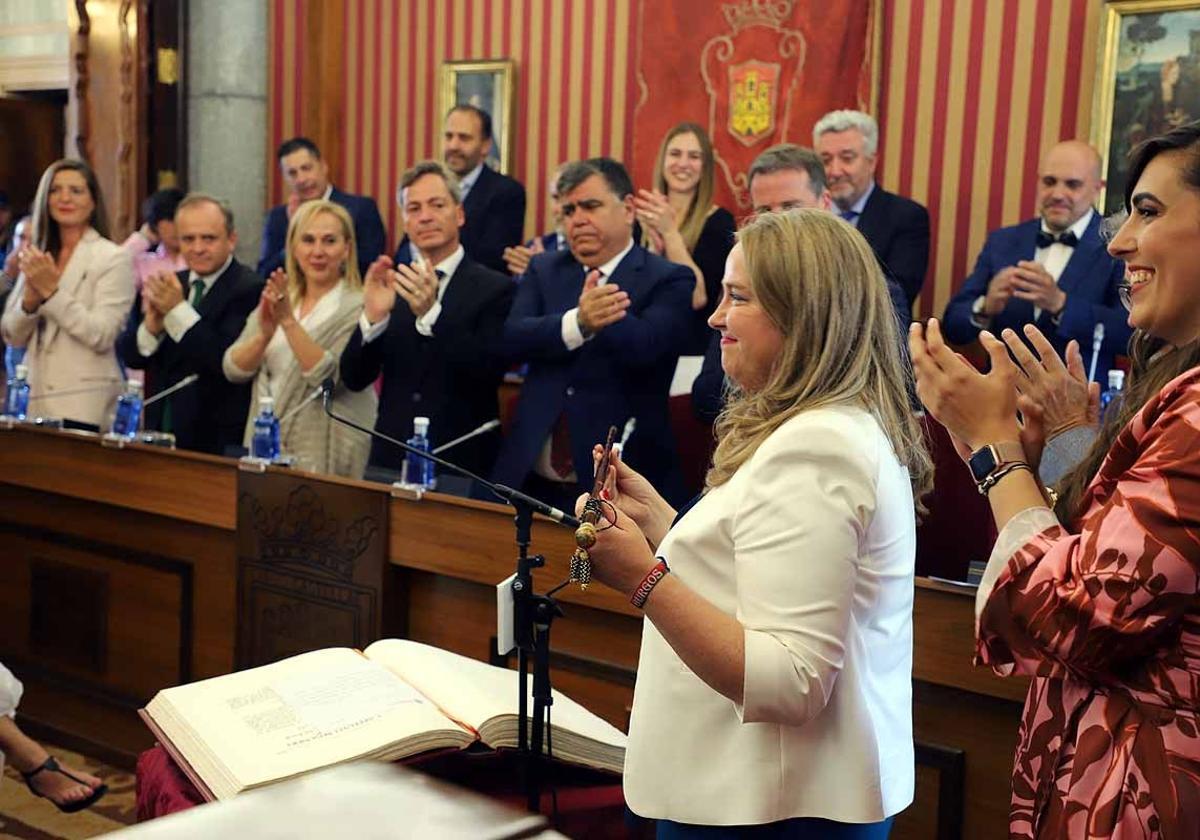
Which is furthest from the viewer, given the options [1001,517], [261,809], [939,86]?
[939,86]

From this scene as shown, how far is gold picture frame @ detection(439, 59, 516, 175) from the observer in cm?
711

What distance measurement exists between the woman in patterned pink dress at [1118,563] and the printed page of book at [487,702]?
0.67 m

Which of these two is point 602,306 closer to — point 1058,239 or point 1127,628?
point 1058,239

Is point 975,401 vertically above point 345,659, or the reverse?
point 975,401

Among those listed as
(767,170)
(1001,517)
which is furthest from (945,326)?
(1001,517)

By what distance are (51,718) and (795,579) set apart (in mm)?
2873

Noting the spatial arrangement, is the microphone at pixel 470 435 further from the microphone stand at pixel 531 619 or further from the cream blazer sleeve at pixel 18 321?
the cream blazer sleeve at pixel 18 321

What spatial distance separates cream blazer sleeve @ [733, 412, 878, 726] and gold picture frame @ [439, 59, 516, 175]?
576 centimetres

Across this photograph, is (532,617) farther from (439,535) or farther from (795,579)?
(439,535)

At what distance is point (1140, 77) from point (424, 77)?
12.6 ft

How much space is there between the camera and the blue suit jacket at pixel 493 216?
17.8ft

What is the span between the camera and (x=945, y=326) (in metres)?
4.36

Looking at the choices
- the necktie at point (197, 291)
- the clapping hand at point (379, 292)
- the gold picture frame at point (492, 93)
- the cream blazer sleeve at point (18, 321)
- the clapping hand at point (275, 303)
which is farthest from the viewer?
the gold picture frame at point (492, 93)

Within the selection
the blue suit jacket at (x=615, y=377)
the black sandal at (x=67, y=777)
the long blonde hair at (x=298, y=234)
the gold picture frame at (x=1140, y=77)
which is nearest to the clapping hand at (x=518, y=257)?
the long blonde hair at (x=298, y=234)
